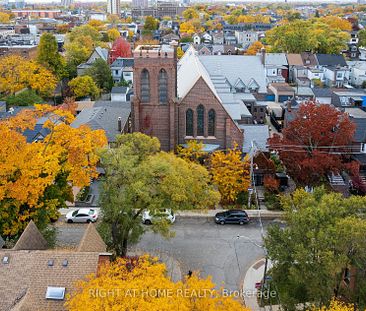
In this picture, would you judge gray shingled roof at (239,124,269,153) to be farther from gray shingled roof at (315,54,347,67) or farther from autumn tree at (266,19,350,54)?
autumn tree at (266,19,350,54)

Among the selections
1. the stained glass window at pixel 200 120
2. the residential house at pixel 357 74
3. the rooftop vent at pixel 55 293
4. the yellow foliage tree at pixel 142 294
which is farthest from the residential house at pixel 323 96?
the rooftop vent at pixel 55 293

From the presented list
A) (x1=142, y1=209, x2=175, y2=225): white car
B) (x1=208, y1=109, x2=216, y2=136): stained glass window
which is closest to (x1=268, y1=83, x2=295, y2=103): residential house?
(x1=208, y1=109, x2=216, y2=136): stained glass window

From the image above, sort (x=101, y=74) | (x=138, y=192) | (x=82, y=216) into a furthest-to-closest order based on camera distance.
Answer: (x=101, y=74) → (x=82, y=216) → (x=138, y=192)

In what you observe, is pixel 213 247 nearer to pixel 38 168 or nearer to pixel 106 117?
pixel 38 168

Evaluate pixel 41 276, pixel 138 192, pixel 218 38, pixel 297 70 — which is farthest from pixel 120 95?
pixel 218 38

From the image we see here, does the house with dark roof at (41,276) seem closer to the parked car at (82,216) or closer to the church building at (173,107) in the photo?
the parked car at (82,216)

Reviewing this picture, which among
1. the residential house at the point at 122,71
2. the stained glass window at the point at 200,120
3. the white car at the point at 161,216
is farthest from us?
the residential house at the point at 122,71
